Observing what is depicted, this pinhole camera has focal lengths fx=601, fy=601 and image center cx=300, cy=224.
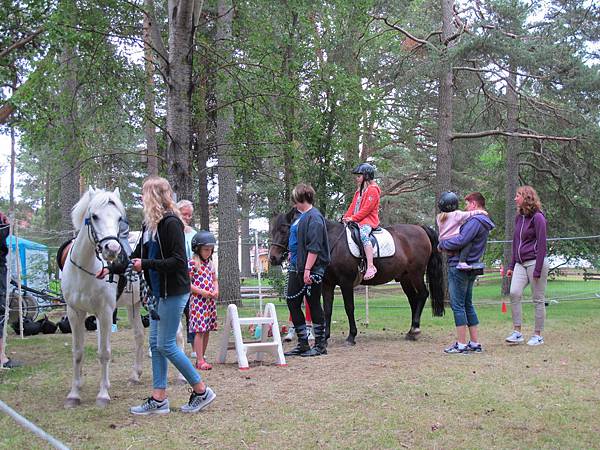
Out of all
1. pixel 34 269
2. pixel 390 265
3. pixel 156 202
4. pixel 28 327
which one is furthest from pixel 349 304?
pixel 34 269

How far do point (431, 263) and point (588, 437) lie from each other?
5.50m

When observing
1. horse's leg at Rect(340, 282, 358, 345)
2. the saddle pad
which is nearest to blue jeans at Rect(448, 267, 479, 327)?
the saddle pad

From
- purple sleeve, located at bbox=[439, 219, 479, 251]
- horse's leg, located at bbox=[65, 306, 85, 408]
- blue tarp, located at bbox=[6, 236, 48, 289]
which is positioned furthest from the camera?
blue tarp, located at bbox=[6, 236, 48, 289]

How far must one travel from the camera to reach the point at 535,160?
64.8ft

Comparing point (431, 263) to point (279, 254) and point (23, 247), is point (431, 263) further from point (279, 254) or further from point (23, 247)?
point (23, 247)

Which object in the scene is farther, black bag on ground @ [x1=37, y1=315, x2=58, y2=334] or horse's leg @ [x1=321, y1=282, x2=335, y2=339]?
black bag on ground @ [x1=37, y1=315, x2=58, y2=334]

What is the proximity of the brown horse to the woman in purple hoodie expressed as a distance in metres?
1.49

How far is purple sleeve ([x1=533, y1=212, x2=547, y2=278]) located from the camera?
309 inches

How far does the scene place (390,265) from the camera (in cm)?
906

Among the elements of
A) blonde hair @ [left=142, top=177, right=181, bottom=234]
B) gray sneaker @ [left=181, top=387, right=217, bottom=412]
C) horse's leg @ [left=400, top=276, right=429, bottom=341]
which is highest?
blonde hair @ [left=142, top=177, right=181, bottom=234]

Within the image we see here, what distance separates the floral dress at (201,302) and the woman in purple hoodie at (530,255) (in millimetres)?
4133

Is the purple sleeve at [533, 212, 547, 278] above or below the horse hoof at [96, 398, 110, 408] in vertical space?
above

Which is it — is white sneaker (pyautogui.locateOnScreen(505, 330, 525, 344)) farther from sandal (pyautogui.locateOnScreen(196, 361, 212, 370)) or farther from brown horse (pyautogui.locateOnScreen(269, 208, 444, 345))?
sandal (pyautogui.locateOnScreen(196, 361, 212, 370))

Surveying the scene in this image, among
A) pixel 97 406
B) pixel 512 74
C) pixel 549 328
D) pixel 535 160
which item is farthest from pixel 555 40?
pixel 97 406
